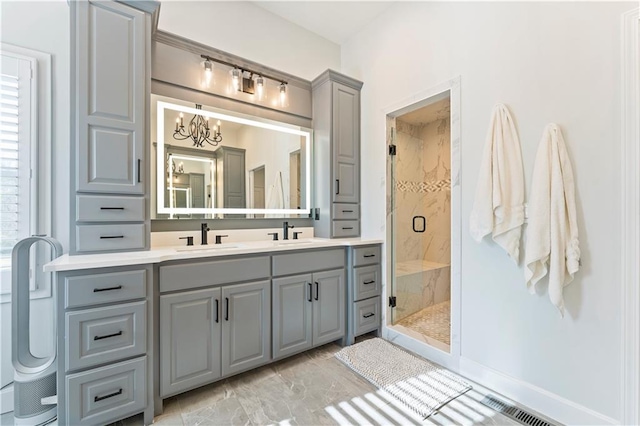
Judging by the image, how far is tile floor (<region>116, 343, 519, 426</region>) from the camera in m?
1.64

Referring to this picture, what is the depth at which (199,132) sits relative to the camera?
2.40 meters

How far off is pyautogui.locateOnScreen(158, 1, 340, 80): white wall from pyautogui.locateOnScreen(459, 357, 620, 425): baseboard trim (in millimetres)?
3137

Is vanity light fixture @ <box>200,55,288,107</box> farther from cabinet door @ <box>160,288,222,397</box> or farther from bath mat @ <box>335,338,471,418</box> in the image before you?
bath mat @ <box>335,338,471,418</box>

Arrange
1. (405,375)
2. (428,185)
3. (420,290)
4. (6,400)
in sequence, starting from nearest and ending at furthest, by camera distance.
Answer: (6,400) < (405,375) < (420,290) < (428,185)

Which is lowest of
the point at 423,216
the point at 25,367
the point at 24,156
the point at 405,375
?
the point at 405,375

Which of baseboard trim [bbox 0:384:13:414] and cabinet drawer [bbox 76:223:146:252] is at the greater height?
cabinet drawer [bbox 76:223:146:252]

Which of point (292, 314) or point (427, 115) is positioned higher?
point (427, 115)

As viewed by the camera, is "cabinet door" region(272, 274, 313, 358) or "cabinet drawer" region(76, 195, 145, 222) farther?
"cabinet door" region(272, 274, 313, 358)

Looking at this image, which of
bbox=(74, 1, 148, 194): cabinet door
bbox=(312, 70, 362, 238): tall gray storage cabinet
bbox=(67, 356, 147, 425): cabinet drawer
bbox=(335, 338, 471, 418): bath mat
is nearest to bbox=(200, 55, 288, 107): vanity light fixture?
bbox=(312, 70, 362, 238): tall gray storage cabinet

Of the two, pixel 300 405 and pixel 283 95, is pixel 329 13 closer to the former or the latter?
pixel 283 95

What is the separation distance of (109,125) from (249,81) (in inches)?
51.9

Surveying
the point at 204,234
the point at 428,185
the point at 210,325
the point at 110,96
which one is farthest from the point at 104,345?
the point at 428,185

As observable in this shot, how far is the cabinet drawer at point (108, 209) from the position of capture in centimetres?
167

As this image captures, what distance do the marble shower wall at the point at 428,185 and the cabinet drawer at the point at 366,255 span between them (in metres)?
1.14
